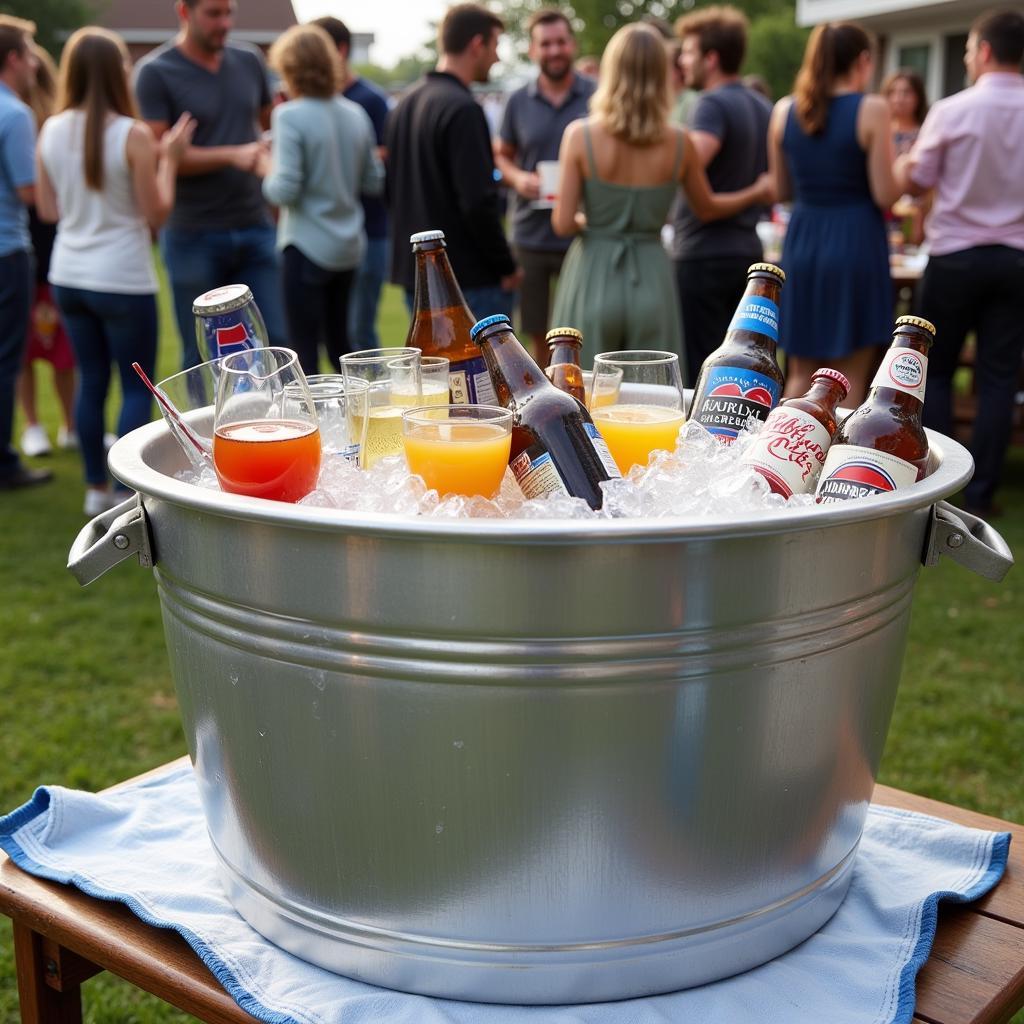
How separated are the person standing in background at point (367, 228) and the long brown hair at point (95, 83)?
1411 millimetres

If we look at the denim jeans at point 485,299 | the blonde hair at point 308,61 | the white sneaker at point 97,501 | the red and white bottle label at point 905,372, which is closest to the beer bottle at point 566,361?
the red and white bottle label at point 905,372

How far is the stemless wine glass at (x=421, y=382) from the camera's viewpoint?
1.54 metres

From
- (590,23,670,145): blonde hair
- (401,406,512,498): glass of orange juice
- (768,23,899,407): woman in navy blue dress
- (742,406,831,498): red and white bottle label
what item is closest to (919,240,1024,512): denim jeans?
(768,23,899,407): woman in navy blue dress

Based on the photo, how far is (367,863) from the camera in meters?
1.24

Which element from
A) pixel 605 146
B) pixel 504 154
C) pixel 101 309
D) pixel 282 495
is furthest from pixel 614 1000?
pixel 504 154

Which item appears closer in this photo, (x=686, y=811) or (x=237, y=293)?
(x=686, y=811)

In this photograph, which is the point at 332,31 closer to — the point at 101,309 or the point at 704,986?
the point at 101,309

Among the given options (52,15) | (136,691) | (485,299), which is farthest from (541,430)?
(52,15)

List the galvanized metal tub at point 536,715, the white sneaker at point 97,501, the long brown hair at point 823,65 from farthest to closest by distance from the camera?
the white sneaker at point 97,501 → the long brown hair at point 823,65 → the galvanized metal tub at point 536,715

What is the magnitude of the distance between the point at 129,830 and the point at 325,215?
4.02 m

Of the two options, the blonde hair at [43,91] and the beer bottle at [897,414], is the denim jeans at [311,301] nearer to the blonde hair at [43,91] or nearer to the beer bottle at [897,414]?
the blonde hair at [43,91]

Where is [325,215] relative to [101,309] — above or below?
above

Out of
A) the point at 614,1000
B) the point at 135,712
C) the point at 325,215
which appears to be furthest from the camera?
the point at 325,215

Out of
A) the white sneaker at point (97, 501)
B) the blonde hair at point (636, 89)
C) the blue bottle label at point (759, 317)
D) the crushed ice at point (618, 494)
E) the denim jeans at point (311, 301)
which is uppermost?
the blonde hair at point (636, 89)
